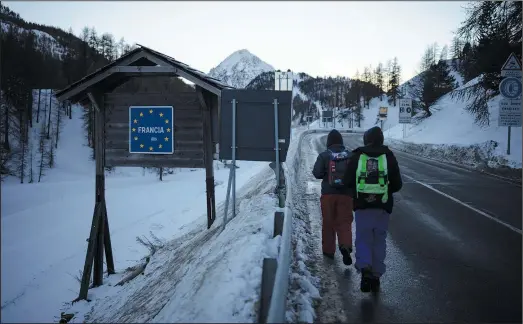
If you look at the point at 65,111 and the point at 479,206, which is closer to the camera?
the point at 479,206

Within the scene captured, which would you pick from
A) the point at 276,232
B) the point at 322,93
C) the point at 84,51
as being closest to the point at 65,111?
the point at 84,51

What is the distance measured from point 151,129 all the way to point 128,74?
1.57m

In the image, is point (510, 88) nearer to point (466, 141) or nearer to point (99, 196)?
point (466, 141)

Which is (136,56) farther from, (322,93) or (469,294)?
(322,93)

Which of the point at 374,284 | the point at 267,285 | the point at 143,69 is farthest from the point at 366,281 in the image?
the point at 143,69

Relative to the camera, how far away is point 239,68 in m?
Answer: 22.4

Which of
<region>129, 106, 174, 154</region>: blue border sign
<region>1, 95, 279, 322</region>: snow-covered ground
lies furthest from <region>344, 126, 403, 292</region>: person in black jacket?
<region>129, 106, 174, 154</region>: blue border sign

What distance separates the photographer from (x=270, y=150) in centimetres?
694

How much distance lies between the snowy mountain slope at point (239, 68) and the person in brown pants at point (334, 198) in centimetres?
746

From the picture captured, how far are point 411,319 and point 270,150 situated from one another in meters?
4.05

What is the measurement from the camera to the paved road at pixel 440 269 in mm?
3820

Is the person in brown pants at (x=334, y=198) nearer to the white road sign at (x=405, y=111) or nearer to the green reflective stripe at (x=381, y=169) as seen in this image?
the green reflective stripe at (x=381, y=169)

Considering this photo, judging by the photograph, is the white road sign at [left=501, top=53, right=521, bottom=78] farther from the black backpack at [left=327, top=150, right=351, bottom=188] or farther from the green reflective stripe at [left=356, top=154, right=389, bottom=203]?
the green reflective stripe at [left=356, top=154, right=389, bottom=203]

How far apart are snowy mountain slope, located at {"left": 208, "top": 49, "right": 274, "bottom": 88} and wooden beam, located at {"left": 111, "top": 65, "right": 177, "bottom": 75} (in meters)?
3.89
